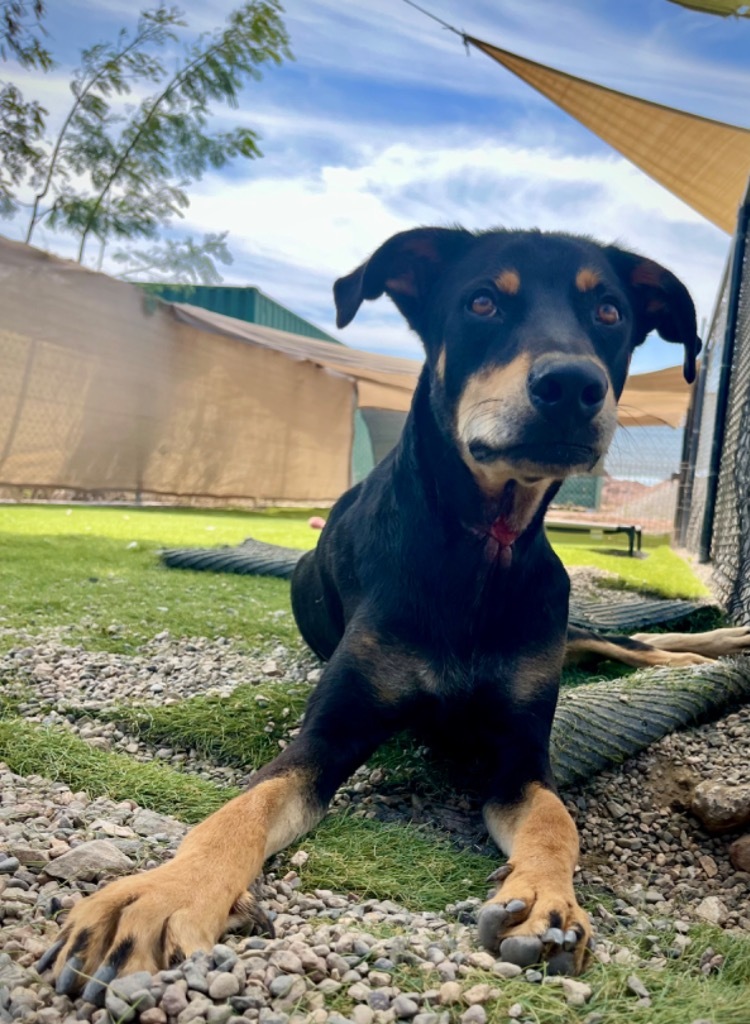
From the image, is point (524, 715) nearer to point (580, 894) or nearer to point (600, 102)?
point (580, 894)

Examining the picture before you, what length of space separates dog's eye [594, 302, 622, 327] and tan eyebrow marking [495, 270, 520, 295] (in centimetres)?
Answer: 24

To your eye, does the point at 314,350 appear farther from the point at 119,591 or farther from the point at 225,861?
the point at 225,861

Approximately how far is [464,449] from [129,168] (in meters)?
12.2

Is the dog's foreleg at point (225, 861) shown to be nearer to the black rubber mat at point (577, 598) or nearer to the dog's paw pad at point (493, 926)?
the dog's paw pad at point (493, 926)

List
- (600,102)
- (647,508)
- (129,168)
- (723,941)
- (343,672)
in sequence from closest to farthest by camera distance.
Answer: (723,941)
(343,672)
(600,102)
(129,168)
(647,508)

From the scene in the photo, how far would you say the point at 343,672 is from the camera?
2.11 m

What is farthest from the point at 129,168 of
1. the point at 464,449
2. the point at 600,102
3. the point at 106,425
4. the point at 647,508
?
the point at 464,449

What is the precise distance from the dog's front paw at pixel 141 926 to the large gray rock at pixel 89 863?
13 cm

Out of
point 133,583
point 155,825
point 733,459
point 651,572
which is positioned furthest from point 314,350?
point 155,825

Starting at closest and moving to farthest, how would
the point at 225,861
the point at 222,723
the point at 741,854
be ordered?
the point at 225,861 < the point at 741,854 < the point at 222,723

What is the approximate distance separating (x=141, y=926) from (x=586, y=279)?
6.14 feet

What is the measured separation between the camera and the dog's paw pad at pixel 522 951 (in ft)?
4.24

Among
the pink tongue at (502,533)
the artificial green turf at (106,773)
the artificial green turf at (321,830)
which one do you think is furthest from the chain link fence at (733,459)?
the artificial green turf at (106,773)

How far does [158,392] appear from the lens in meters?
12.0
